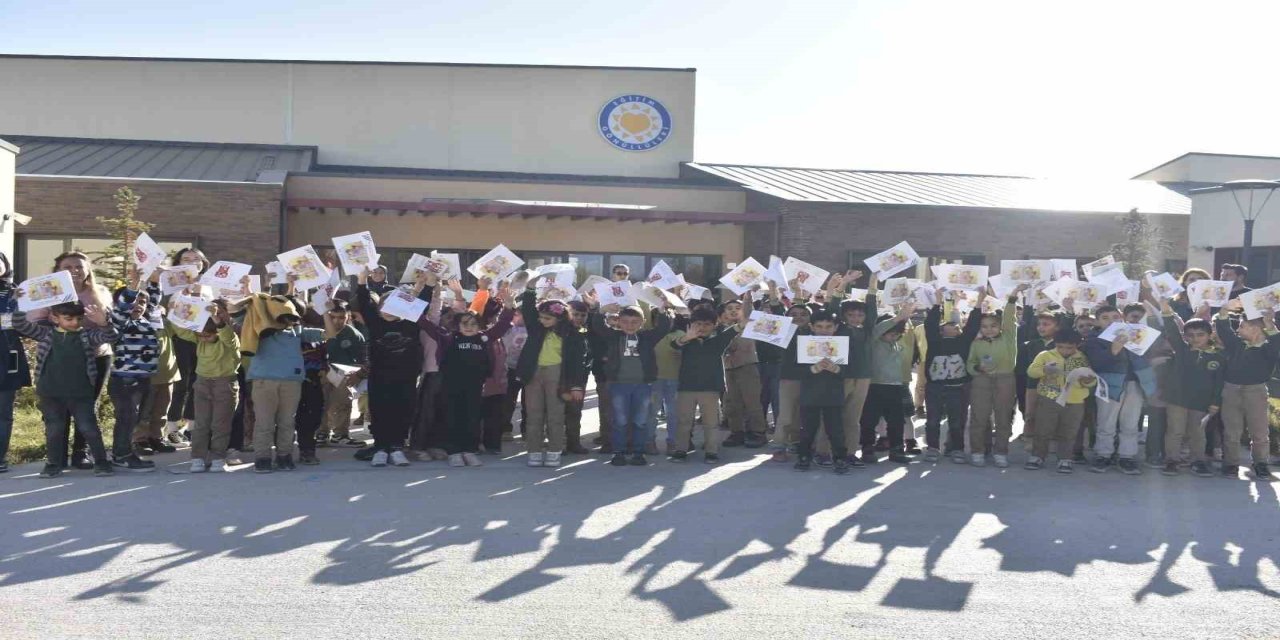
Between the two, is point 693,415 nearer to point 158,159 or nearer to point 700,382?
point 700,382

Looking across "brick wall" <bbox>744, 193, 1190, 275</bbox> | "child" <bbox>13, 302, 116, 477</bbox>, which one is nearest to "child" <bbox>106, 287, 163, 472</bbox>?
"child" <bbox>13, 302, 116, 477</bbox>

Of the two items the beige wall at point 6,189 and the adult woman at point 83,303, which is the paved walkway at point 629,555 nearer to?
the adult woman at point 83,303

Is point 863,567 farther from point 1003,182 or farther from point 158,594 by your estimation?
point 1003,182

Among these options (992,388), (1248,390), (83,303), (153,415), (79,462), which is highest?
(83,303)

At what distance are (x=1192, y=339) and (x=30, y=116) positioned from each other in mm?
27542

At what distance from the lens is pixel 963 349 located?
31.7 feet

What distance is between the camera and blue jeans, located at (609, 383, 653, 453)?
30.4 ft

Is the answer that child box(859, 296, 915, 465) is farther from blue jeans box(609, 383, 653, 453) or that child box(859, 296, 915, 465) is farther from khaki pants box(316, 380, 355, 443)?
khaki pants box(316, 380, 355, 443)

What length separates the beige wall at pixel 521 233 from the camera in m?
22.4

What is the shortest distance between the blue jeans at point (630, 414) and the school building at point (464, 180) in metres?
12.7

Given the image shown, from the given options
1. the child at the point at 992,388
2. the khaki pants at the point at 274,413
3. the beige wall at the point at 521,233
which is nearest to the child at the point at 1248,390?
the child at the point at 992,388

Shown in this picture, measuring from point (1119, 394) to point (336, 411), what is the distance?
7.26 meters

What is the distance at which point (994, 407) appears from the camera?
9.53 m

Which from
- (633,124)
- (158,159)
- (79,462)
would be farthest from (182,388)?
(633,124)
